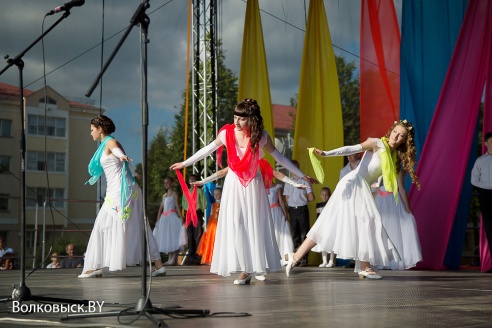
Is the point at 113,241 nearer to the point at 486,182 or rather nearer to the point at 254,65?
the point at 486,182

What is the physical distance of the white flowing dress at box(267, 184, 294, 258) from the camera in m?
12.4

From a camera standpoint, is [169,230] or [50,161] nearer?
[169,230]

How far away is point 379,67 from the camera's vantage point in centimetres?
1271

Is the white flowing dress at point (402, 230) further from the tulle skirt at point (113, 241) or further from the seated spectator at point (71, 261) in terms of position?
the seated spectator at point (71, 261)

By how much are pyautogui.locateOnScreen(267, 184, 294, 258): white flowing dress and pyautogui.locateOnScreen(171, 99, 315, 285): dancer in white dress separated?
179 inches

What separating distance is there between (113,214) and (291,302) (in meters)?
4.07

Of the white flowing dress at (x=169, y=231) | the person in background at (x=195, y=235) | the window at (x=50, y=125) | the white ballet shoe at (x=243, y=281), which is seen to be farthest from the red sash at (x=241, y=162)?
the white flowing dress at (x=169, y=231)

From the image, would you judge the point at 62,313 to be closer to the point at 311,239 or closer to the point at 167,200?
the point at 311,239

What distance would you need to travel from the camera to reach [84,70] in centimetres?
1525

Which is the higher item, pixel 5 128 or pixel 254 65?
pixel 254 65

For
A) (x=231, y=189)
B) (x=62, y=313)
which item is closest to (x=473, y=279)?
(x=231, y=189)

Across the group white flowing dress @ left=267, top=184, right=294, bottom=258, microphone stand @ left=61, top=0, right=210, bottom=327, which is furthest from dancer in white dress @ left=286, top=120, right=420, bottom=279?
microphone stand @ left=61, top=0, right=210, bottom=327

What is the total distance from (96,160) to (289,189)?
4.99 metres

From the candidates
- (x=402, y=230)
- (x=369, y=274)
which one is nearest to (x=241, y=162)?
(x=369, y=274)
